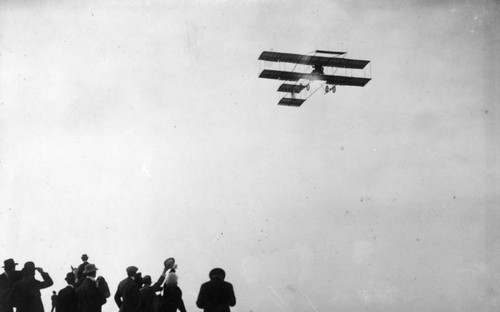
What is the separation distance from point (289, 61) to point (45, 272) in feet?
111

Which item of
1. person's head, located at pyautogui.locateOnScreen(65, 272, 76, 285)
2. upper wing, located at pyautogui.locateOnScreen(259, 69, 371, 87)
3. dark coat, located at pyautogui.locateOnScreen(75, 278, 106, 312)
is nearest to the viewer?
dark coat, located at pyautogui.locateOnScreen(75, 278, 106, 312)

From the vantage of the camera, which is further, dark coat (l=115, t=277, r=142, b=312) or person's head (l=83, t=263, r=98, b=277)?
person's head (l=83, t=263, r=98, b=277)

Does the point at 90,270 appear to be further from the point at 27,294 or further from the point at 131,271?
the point at 27,294

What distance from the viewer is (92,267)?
11531 millimetres

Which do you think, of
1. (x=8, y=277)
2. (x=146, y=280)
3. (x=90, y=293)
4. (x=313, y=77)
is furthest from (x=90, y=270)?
(x=313, y=77)

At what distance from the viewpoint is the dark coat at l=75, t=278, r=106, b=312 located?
11.3m

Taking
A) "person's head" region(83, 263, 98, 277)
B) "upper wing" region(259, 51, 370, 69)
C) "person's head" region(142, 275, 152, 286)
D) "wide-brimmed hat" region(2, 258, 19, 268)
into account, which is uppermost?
"upper wing" region(259, 51, 370, 69)

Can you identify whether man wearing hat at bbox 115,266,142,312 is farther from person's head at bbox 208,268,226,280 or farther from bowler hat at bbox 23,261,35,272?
bowler hat at bbox 23,261,35,272

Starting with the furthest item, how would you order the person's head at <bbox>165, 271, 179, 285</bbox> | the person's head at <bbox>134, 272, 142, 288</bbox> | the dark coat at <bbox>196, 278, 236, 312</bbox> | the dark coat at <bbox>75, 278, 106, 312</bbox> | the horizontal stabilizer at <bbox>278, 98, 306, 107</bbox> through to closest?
the horizontal stabilizer at <bbox>278, 98, 306, 107</bbox>, the dark coat at <bbox>75, 278, 106, 312</bbox>, the person's head at <bbox>134, 272, 142, 288</bbox>, the person's head at <bbox>165, 271, 179, 285</bbox>, the dark coat at <bbox>196, 278, 236, 312</bbox>

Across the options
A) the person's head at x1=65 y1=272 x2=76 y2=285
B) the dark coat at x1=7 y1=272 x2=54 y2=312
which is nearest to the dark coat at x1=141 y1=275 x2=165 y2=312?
the person's head at x1=65 y1=272 x2=76 y2=285

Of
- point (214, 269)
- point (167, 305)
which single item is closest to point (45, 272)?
point (167, 305)

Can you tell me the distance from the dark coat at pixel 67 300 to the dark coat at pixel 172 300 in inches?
77.7

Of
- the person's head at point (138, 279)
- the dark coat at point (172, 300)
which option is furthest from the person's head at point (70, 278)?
the dark coat at point (172, 300)

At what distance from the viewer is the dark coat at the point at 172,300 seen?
10.6m
